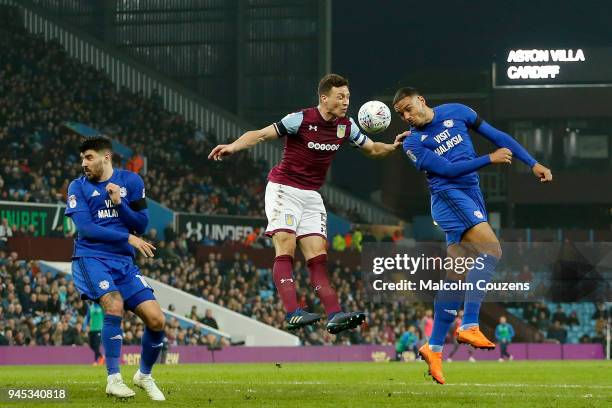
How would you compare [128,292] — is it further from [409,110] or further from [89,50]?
[89,50]

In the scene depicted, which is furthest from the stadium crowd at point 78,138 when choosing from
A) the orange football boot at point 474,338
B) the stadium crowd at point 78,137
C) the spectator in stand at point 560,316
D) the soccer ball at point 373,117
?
the orange football boot at point 474,338

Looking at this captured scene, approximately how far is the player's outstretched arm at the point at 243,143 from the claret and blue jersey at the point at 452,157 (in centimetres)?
167

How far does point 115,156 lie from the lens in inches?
1515

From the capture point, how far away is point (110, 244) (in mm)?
12016

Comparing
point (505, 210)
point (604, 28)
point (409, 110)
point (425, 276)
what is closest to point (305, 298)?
point (425, 276)

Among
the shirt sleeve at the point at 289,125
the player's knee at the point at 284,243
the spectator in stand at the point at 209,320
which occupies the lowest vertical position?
the spectator in stand at the point at 209,320

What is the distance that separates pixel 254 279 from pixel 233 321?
2599mm

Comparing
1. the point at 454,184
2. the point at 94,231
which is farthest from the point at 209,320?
the point at 94,231

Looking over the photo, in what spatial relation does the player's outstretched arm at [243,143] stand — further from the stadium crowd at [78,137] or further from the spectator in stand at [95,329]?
the stadium crowd at [78,137]

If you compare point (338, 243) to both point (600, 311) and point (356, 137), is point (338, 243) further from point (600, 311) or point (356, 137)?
point (356, 137)

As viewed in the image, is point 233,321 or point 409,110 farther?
point 233,321

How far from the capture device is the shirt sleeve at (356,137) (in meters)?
12.9

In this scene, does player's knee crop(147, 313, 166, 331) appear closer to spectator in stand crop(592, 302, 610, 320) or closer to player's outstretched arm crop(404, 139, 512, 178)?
player's outstretched arm crop(404, 139, 512, 178)

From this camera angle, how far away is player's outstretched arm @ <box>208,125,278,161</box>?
456 inches
